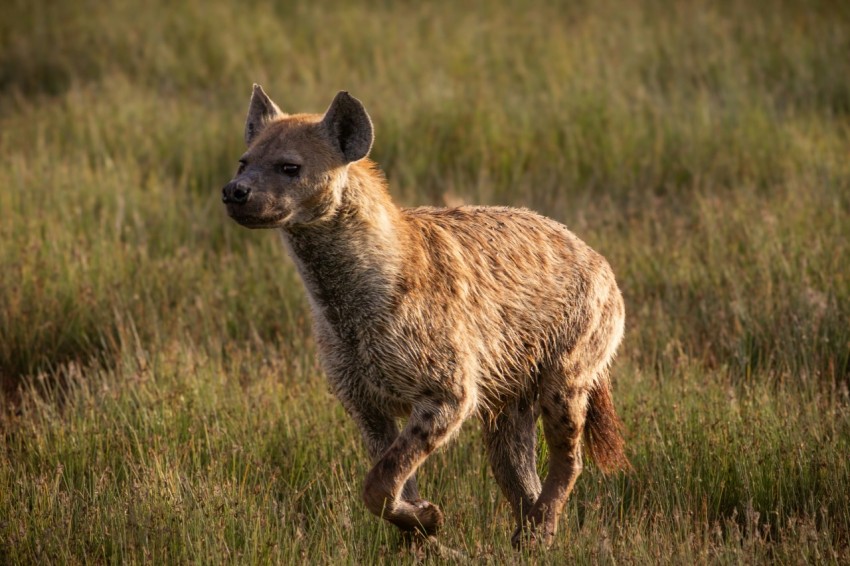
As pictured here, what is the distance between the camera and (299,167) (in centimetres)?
416

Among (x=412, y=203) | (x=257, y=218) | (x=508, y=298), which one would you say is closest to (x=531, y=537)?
(x=508, y=298)

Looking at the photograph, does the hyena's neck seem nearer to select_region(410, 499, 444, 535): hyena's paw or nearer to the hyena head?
the hyena head

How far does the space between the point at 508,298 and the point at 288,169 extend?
1060 mm

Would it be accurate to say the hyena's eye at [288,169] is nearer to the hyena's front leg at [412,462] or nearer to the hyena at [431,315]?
the hyena at [431,315]

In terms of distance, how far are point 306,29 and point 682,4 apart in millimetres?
4516

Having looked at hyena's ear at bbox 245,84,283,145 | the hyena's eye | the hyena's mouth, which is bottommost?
the hyena's mouth

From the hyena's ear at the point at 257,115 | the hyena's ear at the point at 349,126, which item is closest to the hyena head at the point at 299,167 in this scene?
the hyena's ear at the point at 349,126

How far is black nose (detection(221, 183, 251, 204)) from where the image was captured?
402 cm

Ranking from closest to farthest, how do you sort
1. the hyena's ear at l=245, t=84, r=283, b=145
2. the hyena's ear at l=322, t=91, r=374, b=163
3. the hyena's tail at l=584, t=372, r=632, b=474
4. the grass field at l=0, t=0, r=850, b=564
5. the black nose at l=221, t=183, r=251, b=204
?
the black nose at l=221, t=183, r=251, b=204 < the hyena's ear at l=322, t=91, r=374, b=163 < the grass field at l=0, t=0, r=850, b=564 < the hyena's ear at l=245, t=84, r=283, b=145 < the hyena's tail at l=584, t=372, r=632, b=474

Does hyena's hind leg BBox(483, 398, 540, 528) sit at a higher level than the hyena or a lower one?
lower

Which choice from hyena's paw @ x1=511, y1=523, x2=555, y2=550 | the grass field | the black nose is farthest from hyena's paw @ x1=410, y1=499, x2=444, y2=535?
the black nose

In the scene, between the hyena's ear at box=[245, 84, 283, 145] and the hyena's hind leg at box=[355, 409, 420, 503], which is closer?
the hyena's hind leg at box=[355, 409, 420, 503]

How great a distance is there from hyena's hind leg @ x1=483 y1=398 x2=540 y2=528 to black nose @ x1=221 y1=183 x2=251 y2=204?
145 cm

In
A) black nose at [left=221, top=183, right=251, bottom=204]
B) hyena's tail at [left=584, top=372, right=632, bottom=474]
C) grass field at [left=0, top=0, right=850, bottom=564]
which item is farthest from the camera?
hyena's tail at [left=584, top=372, right=632, bottom=474]
